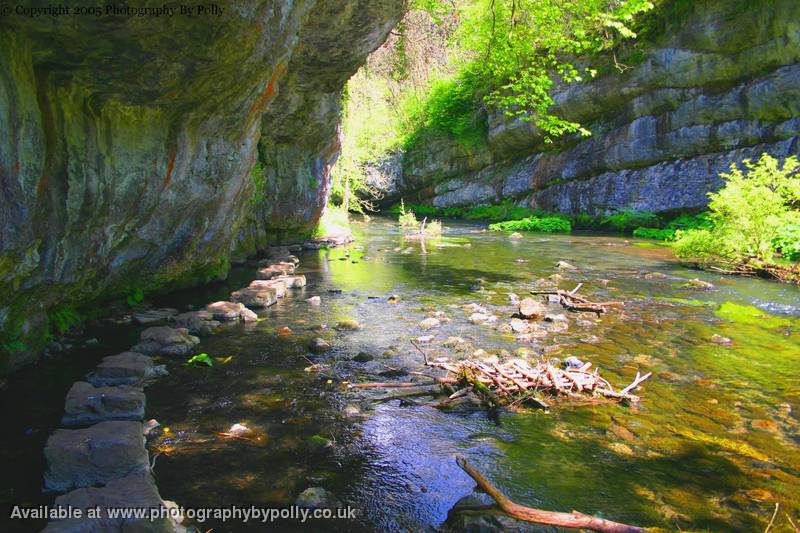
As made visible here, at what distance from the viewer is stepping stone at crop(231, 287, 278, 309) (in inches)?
435

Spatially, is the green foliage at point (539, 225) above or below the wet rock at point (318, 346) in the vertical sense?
above

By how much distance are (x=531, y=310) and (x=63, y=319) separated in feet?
26.2

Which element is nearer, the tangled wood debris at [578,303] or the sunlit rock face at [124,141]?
the sunlit rock face at [124,141]

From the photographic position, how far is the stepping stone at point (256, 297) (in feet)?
36.2

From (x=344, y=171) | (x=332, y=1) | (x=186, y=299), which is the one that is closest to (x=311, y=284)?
(x=186, y=299)

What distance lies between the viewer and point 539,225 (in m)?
29.2

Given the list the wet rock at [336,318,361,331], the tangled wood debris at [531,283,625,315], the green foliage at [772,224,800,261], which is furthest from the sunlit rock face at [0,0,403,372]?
the green foliage at [772,224,800,261]

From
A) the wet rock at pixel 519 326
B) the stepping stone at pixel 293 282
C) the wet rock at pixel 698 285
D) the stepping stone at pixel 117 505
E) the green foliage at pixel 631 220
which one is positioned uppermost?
the green foliage at pixel 631 220

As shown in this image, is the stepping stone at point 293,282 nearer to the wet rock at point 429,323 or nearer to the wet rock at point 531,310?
the wet rock at point 429,323

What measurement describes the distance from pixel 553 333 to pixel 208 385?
18.3 ft

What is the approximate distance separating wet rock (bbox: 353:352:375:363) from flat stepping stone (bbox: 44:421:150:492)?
141 inches

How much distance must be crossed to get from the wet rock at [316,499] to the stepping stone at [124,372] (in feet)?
11.0

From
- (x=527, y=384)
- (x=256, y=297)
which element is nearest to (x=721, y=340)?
(x=527, y=384)

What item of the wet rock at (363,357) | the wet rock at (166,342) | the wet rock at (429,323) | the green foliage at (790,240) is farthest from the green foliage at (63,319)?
the green foliage at (790,240)
